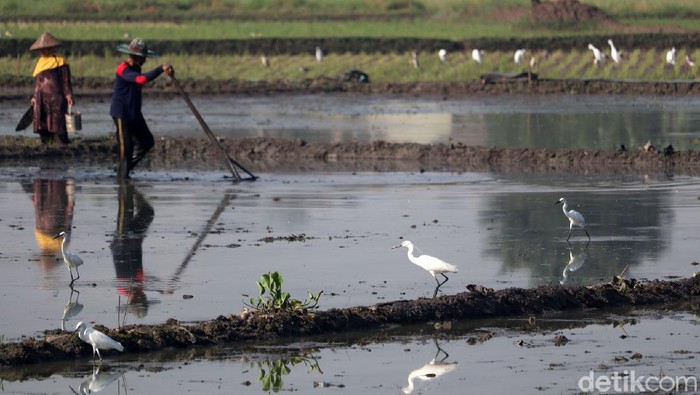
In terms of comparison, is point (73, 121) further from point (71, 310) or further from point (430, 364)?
point (430, 364)

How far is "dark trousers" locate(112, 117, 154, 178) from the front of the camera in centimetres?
1914

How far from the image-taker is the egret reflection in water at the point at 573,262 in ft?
42.2

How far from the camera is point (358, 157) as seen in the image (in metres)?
23.4

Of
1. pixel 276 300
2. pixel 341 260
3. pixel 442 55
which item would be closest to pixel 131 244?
pixel 341 260

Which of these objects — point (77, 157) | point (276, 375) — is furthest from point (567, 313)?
point (77, 157)

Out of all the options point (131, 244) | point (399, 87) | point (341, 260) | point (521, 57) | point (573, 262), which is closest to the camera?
point (573, 262)

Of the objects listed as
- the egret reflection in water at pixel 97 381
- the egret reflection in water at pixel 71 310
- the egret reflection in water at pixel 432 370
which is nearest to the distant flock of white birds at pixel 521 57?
the egret reflection in water at pixel 71 310

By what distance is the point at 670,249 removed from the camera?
14242 mm

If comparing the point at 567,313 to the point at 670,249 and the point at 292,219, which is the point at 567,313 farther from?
the point at 292,219

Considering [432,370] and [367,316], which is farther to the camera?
[367,316]

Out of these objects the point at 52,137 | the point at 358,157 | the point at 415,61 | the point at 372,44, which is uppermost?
the point at 52,137

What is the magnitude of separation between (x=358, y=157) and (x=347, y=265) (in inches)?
398

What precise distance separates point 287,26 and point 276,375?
5115 cm

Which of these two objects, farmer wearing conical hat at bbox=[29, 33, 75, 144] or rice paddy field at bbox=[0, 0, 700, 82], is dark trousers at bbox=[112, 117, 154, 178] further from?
rice paddy field at bbox=[0, 0, 700, 82]
